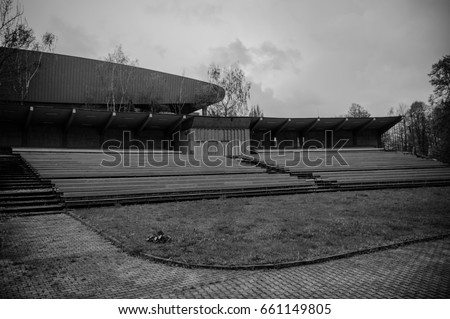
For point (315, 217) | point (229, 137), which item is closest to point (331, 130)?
point (229, 137)

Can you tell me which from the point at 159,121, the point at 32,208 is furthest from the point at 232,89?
the point at 32,208

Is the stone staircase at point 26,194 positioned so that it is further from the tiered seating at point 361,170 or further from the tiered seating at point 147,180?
the tiered seating at point 361,170

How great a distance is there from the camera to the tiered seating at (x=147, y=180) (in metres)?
13.8

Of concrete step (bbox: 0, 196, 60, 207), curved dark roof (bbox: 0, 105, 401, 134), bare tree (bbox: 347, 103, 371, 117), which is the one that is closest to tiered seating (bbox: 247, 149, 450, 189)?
curved dark roof (bbox: 0, 105, 401, 134)

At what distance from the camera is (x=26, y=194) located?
41.0 feet

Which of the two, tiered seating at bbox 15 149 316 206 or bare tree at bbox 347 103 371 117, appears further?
bare tree at bbox 347 103 371 117

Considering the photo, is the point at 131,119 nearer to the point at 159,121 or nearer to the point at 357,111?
the point at 159,121

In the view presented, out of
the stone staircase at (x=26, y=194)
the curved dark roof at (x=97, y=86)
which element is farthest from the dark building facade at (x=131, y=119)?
Result: the stone staircase at (x=26, y=194)

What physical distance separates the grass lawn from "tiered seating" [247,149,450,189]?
5.67 m

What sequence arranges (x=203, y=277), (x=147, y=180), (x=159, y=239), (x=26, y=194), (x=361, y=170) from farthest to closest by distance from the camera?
(x=361, y=170), (x=147, y=180), (x=26, y=194), (x=159, y=239), (x=203, y=277)

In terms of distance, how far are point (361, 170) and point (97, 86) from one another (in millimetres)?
30150

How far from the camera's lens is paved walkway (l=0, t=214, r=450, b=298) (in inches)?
176

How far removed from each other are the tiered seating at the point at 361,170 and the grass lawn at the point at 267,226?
567cm

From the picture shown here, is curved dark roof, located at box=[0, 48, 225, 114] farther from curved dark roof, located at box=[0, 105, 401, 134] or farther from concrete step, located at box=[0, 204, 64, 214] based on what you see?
concrete step, located at box=[0, 204, 64, 214]
